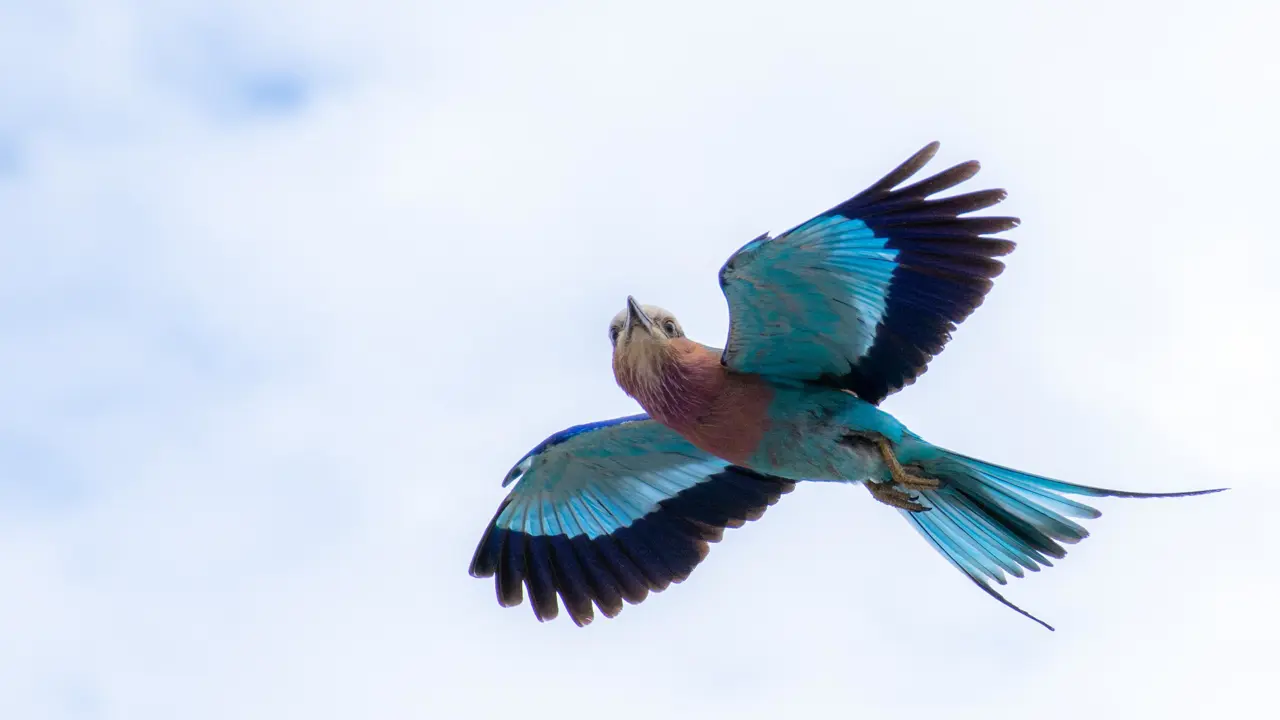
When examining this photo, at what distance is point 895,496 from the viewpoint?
7324 mm

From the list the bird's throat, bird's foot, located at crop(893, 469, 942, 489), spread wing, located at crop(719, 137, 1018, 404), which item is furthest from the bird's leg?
the bird's throat

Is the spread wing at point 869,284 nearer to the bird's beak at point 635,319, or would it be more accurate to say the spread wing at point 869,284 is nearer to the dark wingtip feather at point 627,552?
the bird's beak at point 635,319

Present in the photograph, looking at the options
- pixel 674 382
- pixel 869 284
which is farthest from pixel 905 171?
pixel 674 382

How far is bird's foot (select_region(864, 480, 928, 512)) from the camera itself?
288 inches

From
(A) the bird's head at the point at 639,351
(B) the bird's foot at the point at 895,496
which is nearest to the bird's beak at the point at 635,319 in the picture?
(A) the bird's head at the point at 639,351

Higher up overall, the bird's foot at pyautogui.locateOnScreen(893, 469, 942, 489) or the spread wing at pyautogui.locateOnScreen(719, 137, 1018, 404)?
the spread wing at pyautogui.locateOnScreen(719, 137, 1018, 404)

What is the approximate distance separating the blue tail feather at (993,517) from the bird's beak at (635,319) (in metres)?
1.48

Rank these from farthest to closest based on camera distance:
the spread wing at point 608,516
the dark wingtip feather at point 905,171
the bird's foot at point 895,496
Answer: the spread wing at point 608,516 < the bird's foot at point 895,496 < the dark wingtip feather at point 905,171

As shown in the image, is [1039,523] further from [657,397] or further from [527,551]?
[527,551]

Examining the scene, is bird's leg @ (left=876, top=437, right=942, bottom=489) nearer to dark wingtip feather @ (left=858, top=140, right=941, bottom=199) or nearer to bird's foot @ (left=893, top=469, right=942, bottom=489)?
bird's foot @ (left=893, top=469, right=942, bottom=489)

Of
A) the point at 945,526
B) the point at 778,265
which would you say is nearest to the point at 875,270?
the point at 778,265

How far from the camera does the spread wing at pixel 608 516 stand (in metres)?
8.26

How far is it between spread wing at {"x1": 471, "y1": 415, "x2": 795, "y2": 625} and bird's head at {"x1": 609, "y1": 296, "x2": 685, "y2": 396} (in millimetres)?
790

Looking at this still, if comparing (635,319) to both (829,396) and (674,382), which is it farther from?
(829,396)
